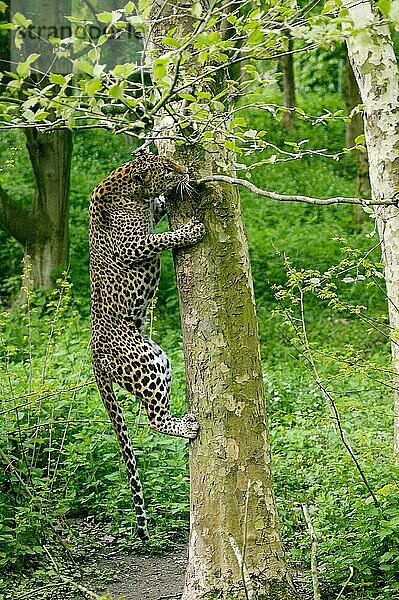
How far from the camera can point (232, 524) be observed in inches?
197

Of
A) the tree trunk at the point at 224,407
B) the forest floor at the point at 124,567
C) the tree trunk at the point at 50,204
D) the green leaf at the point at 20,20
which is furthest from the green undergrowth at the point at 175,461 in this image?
the green leaf at the point at 20,20

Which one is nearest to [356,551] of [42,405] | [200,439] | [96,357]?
[200,439]

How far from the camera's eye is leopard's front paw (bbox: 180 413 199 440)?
16.8 ft

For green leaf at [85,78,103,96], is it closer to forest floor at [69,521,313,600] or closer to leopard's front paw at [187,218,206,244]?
leopard's front paw at [187,218,206,244]

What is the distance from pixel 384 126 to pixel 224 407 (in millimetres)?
2908

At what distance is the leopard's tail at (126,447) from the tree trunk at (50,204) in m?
7.11

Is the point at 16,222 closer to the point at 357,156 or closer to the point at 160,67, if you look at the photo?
the point at 357,156

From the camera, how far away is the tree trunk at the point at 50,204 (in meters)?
13.2

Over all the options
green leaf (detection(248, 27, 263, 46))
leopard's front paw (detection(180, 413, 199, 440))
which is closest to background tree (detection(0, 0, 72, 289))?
leopard's front paw (detection(180, 413, 199, 440))

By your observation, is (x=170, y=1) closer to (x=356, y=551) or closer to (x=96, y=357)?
(x=96, y=357)

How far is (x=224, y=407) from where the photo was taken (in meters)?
5.02

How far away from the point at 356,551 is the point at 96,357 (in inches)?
82.0

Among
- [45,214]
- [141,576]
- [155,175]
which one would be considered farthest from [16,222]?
[155,175]

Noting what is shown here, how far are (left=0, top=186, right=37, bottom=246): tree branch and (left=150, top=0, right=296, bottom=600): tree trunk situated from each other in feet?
28.1
